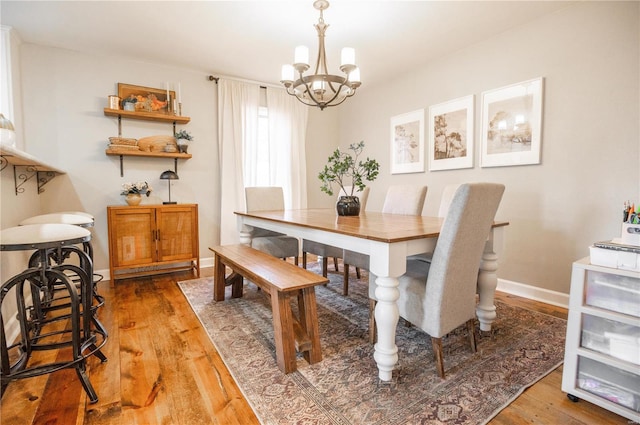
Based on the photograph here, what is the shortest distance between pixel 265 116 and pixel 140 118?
1555mm

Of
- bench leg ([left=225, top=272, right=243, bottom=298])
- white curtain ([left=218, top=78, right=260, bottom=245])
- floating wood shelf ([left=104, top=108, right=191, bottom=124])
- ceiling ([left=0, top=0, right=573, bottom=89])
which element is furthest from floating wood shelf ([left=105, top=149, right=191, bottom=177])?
bench leg ([left=225, top=272, right=243, bottom=298])

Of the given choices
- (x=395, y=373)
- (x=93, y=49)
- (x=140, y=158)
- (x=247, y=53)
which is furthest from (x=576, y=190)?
(x=93, y=49)

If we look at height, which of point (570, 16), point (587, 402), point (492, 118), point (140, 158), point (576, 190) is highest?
point (570, 16)

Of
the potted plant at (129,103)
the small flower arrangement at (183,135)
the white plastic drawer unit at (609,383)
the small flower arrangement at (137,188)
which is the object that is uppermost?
the potted plant at (129,103)

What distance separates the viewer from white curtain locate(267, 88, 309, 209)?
4.31 metres

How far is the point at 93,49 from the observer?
3.19 m

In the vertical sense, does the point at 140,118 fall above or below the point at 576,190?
above

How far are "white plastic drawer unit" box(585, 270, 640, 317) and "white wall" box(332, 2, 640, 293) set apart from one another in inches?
52.5

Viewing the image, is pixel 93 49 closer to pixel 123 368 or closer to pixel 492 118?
pixel 123 368

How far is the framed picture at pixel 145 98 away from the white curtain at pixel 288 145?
4.26 feet

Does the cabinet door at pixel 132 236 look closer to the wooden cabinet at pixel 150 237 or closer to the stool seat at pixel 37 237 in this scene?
the wooden cabinet at pixel 150 237

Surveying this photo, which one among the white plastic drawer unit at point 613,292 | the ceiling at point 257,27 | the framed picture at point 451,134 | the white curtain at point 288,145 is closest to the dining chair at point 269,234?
the white curtain at point 288,145

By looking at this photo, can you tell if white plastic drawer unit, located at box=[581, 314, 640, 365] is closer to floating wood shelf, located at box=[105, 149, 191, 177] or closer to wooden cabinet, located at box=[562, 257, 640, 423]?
wooden cabinet, located at box=[562, 257, 640, 423]

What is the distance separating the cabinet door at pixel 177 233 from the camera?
328cm
